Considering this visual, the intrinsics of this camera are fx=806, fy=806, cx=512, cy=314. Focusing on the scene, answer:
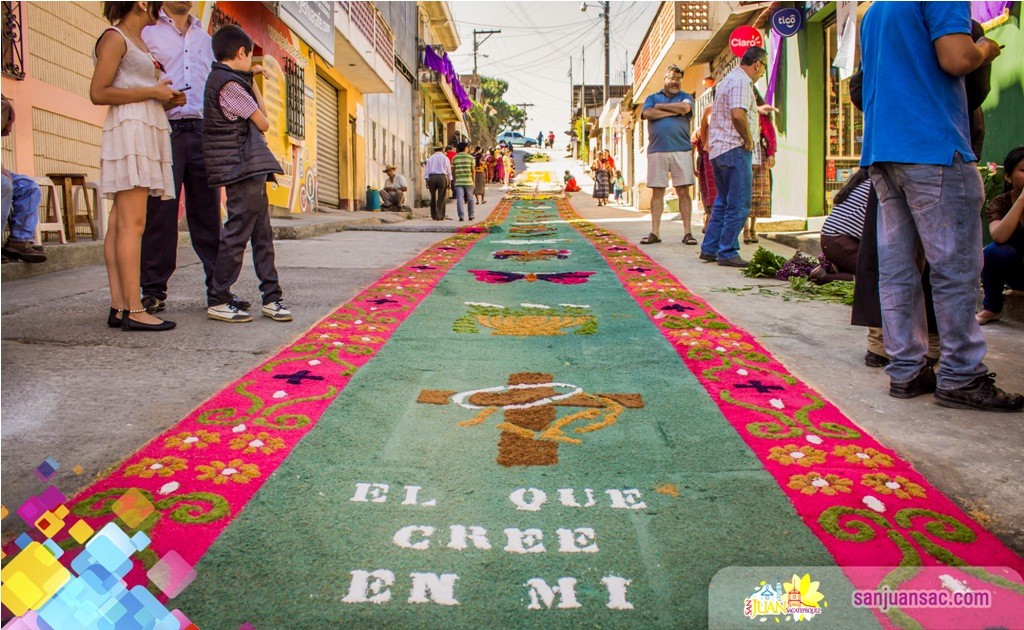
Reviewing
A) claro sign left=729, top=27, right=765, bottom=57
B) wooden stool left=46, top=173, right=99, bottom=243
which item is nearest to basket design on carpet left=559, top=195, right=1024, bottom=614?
wooden stool left=46, top=173, right=99, bottom=243

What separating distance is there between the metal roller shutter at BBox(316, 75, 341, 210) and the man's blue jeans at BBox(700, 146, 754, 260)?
1016 cm

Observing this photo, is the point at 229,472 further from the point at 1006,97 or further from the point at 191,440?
the point at 1006,97

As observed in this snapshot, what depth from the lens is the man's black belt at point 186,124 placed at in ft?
13.5

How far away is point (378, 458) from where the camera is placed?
222 cm

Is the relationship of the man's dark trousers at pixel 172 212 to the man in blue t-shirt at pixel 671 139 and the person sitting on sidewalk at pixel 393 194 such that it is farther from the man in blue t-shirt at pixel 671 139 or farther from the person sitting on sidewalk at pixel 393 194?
the person sitting on sidewalk at pixel 393 194

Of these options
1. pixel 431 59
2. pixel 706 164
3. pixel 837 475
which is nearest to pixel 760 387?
pixel 837 475

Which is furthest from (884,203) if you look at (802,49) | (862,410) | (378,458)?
(802,49)

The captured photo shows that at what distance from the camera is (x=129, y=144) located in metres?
3.62

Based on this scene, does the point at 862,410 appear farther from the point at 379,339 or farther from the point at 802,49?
the point at 802,49

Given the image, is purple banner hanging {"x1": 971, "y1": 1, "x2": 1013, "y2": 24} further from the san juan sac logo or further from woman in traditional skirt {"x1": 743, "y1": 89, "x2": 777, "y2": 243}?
the san juan sac logo

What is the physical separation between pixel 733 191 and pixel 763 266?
2.51ft

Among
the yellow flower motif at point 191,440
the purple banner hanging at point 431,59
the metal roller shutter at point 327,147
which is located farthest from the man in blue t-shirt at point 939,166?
the purple banner hanging at point 431,59

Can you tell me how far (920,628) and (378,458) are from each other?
4.43ft

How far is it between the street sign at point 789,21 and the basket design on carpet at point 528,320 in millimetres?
7264
